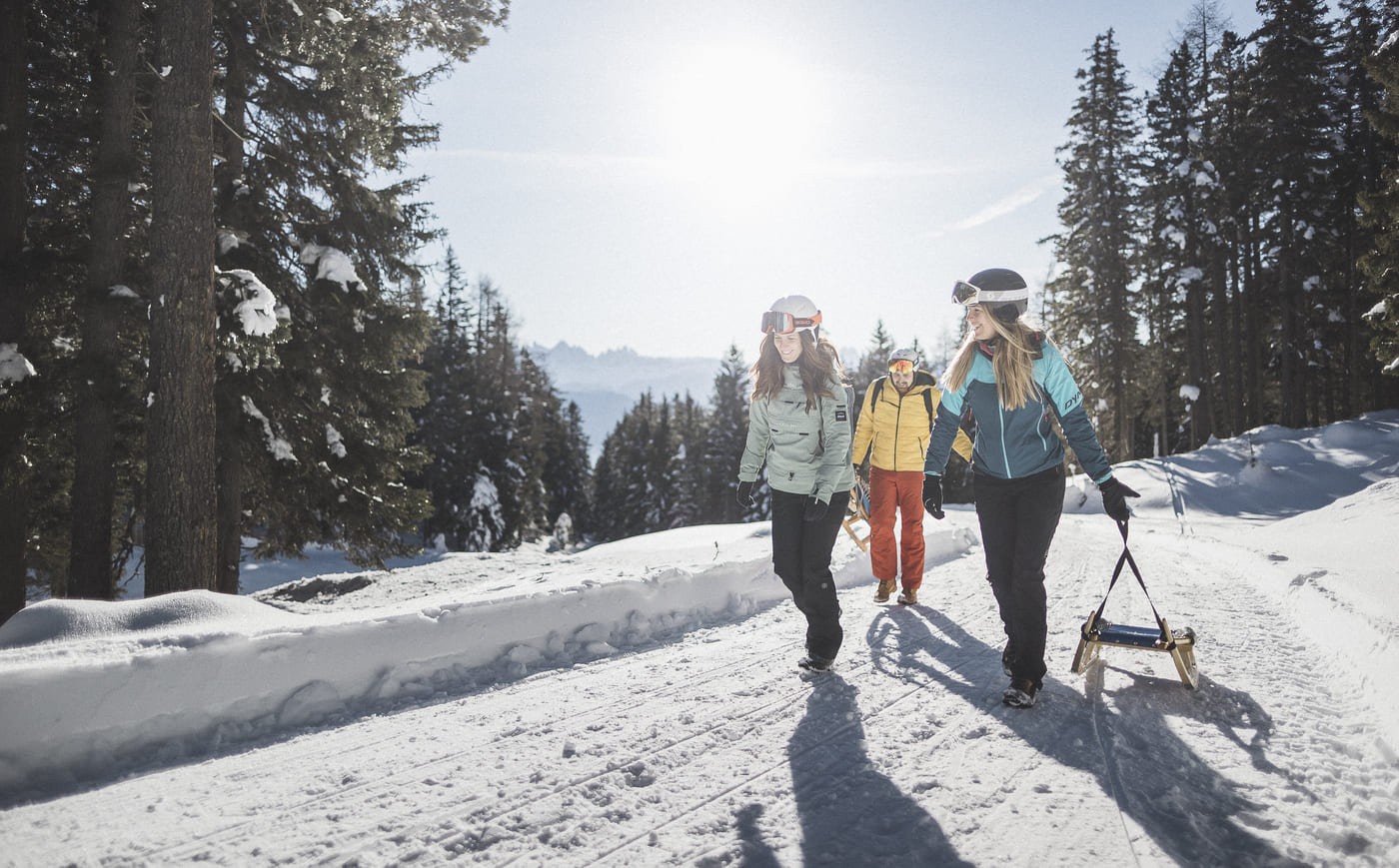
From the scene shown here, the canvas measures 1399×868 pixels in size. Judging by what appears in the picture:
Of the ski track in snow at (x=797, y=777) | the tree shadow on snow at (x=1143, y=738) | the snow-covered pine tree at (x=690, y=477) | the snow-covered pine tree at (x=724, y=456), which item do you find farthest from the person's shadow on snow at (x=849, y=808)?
the snow-covered pine tree at (x=690, y=477)

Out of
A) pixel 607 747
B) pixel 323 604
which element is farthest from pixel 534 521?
pixel 607 747

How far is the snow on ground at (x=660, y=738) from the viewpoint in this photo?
2.52m

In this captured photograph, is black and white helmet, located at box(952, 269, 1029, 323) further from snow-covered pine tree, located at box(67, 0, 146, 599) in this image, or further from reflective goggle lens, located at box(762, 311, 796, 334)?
snow-covered pine tree, located at box(67, 0, 146, 599)

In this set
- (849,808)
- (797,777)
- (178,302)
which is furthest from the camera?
(178,302)

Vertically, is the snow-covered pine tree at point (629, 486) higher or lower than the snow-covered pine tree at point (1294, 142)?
lower

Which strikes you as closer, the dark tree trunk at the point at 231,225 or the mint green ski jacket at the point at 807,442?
the mint green ski jacket at the point at 807,442

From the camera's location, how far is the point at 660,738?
11.3ft

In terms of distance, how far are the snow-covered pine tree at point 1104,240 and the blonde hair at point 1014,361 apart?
86.0ft

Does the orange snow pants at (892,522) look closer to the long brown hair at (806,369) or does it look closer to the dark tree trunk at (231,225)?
the long brown hair at (806,369)

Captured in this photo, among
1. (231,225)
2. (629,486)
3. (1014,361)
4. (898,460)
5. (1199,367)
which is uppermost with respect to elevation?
(231,225)

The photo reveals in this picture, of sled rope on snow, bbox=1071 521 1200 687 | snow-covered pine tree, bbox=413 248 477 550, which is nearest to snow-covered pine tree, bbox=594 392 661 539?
snow-covered pine tree, bbox=413 248 477 550

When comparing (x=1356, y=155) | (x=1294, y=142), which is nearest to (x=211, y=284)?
(x=1294, y=142)

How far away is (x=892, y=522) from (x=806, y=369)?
299 cm

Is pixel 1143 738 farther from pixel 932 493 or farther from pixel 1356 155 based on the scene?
pixel 1356 155
